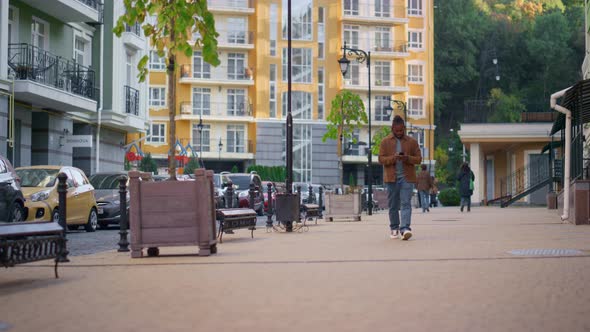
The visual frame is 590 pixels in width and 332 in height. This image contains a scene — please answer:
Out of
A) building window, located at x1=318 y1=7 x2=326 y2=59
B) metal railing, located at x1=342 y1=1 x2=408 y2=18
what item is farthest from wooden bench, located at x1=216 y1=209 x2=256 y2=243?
metal railing, located at x1=342 y1=1 x2=408 y2=18

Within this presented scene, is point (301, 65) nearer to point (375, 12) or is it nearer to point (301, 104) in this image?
point (301, 104)

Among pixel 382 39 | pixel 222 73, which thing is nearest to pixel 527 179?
pixel 382 39

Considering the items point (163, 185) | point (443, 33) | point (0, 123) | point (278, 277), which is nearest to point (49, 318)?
point (278, 277)

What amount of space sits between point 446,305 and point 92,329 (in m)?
2.53

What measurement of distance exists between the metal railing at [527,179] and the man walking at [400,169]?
3087cm

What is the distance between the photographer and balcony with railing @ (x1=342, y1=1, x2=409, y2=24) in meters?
77.9

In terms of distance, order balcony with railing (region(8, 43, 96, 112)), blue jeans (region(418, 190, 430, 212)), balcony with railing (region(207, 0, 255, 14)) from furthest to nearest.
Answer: balcony with railing (region(207, 0, 255, 14)), blue jeans (region(418, 190, 430, 212)), balcony with railing (region(8, 43, 96, 112))

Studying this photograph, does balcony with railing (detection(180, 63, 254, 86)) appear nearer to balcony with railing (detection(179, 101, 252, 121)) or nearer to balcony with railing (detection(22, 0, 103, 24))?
balcony with railing (detection(179, 101, 252, 121))

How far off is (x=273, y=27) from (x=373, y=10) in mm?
9190

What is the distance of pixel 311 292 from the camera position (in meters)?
7.96

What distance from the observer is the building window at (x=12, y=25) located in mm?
29734

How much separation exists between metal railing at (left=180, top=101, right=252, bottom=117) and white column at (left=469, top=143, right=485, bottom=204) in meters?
24.3

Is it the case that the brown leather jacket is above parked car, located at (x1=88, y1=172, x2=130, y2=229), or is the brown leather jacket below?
above

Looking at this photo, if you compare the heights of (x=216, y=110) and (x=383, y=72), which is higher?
(x=383, y=72)
